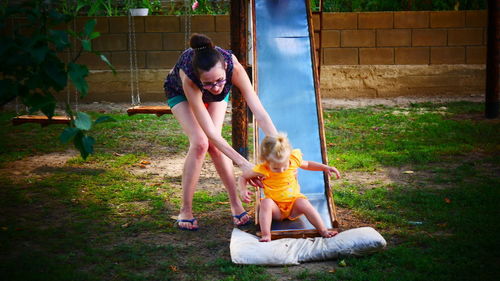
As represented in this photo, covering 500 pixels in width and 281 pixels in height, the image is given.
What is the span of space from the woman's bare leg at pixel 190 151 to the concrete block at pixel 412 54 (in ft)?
22.6

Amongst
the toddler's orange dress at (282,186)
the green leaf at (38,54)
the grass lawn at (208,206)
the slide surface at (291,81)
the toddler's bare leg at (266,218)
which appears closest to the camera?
the green leaf at (38,54)

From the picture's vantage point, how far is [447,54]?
10195 mm

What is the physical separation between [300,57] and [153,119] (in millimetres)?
4098

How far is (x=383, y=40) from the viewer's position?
10125 millimetres

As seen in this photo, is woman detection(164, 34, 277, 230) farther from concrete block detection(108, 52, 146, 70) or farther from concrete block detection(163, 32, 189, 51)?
concrete block detection(108, 52, 146, 70)

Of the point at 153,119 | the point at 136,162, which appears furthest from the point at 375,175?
the point at 153,119

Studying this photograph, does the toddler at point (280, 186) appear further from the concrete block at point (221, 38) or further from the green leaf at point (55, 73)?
the concrete block at point (221, 38)

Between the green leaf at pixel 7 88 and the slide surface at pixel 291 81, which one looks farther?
the slide surface at pixel 291 81

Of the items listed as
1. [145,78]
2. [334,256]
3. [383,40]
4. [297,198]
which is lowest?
[334,256]

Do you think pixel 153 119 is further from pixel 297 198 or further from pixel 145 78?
pixel 297 198

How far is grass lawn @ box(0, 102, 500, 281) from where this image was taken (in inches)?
137

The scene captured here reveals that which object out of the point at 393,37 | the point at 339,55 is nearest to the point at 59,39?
the point at 339,55

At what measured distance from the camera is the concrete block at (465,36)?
33.2 feet

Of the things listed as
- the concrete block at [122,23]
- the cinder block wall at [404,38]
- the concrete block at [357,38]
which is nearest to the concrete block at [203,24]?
the concrete block at [122,23]
